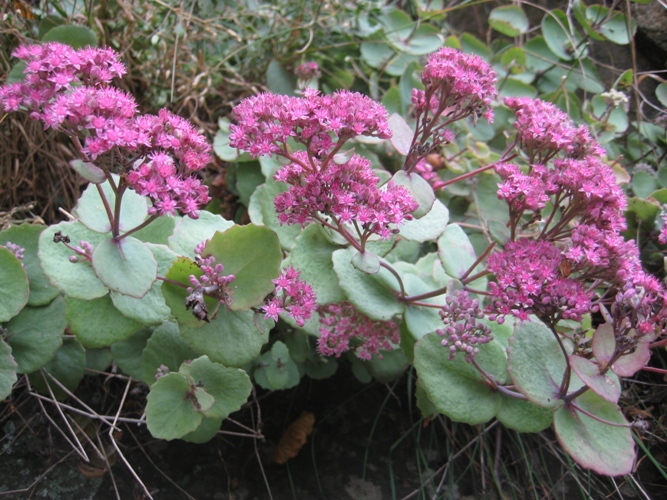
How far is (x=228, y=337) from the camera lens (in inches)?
48.9

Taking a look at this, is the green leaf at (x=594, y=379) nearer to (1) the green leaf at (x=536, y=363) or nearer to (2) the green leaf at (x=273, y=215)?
(1) the green leaf at (x=536, y=363)

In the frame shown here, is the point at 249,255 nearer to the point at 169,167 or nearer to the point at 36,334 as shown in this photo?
the point at 169,167

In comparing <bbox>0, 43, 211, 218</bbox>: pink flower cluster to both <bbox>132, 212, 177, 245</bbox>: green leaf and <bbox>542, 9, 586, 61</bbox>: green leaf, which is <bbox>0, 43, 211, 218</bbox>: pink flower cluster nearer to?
<bbox>132, 212, 177, 245</bbox>: green leaf

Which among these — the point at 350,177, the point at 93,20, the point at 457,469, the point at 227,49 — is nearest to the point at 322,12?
the point at 227,49

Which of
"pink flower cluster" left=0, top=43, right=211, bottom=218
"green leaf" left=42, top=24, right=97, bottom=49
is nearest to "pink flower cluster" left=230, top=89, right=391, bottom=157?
"pink flower cluster" left=0, top=43, right=211, bottom=218

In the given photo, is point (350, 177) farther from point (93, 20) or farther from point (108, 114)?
point (93, 20)

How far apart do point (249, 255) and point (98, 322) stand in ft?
1.38

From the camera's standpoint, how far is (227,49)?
2.43 meters

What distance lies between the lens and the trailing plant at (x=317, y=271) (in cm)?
113

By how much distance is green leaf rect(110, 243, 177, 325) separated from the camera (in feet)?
4.15

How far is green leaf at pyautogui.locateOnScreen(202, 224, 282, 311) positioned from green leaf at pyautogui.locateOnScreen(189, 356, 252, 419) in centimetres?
24

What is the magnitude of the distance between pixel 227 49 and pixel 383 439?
178 cm

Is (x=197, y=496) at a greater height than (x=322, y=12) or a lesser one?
lesser

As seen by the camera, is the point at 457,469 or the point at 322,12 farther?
the point at 322,12
